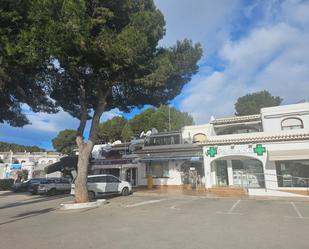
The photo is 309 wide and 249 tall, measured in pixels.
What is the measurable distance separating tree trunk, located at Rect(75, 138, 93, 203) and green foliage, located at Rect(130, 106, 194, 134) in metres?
30.0

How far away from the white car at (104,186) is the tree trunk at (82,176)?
4629mm

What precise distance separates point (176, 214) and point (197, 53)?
1051 cm

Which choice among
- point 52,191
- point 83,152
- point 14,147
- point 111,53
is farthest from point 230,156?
point 14,147

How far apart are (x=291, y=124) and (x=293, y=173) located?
593 cm

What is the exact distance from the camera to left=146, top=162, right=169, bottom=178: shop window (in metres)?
29.4

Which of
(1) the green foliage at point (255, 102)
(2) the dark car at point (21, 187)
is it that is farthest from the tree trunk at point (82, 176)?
(1) the green foliage at point (255, 102)

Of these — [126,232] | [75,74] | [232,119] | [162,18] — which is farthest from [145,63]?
[232,119]

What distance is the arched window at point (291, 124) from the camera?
2483 centimetres

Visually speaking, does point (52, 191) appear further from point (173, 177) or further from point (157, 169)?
point (173, 177)

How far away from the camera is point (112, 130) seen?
5169 cm

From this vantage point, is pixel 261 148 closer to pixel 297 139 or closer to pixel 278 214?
pixel 297 139

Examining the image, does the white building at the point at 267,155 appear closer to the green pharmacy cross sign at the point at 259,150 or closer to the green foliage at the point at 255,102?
the green pharmacy cross sign at the point at 259,150

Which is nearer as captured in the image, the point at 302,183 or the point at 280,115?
the point at 302,183

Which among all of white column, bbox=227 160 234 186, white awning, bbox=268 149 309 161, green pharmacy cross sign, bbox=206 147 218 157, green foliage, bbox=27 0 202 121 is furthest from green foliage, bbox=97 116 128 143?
white awning, bbox=268 149 309 161
